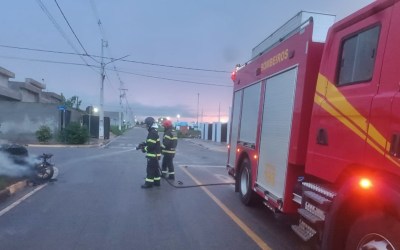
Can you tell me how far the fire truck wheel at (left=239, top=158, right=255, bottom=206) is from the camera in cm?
823

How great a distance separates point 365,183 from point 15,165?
390 inches

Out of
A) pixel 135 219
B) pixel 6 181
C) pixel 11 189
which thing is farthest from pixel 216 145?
pixel 135 219

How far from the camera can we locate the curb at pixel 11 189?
355 inches

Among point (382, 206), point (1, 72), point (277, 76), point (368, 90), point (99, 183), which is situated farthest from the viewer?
point (1, 72)

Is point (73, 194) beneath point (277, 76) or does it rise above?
beneath

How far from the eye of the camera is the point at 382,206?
11.0ft

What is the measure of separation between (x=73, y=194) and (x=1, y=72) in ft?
91.2

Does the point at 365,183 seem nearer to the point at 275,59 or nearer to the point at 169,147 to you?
the point at 275,59

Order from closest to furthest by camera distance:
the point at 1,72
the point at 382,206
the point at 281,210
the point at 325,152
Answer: the point at 382,206 → the point at 325,152 → the point at 281,210 → the point at 1,72

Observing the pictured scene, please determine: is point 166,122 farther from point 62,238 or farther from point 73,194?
point 62,238

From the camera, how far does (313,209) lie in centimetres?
475

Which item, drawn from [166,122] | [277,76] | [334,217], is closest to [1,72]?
[166,122]

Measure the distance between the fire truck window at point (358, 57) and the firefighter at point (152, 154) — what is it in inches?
279

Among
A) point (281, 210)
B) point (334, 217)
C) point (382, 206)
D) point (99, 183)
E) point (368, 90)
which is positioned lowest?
point (99, 183)
